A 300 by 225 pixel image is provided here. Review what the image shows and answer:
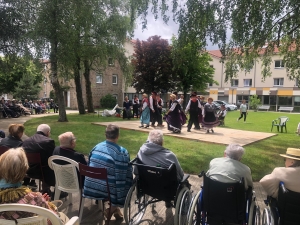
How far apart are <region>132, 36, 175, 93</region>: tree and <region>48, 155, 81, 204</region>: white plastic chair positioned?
33.1 meters

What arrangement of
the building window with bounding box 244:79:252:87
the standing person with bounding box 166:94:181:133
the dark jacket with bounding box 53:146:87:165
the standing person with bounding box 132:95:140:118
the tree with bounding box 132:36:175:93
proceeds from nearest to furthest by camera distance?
the dark jacket with bounding box 53:146:87:165
the standing person with bounding box 166:94:181:133
the standing person with bounding box 132:95:140:118
the tree with bounding box 132:36:175:93
the building window with bounding box 244:79:252:87

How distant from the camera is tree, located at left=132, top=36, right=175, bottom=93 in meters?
36.6

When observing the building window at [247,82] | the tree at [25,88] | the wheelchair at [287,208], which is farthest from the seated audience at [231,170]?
the building window at [247,82]

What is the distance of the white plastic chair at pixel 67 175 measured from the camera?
376cm

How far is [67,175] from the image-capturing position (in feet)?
12.6

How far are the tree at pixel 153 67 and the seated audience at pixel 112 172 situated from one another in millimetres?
33012

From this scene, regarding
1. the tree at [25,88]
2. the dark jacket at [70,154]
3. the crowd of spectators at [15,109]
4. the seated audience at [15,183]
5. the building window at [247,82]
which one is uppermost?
the building window at [247,82]

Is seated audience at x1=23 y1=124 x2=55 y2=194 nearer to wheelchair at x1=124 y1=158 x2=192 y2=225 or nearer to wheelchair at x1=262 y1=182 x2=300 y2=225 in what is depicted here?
wheelchair at x1=124 y1=158 x2=192 y2=225

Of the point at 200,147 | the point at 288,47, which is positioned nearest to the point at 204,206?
the point at 200,147

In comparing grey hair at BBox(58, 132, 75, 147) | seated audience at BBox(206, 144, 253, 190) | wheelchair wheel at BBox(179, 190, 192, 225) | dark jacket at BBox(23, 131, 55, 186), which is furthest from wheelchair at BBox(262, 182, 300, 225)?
dark jacket at BBox(23, 131, 55, 186)

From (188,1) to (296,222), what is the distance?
7724 mm

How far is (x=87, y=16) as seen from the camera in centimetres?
1370

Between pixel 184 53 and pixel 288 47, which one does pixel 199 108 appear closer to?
pixel 184 53

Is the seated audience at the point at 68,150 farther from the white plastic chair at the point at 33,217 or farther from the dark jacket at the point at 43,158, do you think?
the white plastic chair at the point at 33,217
